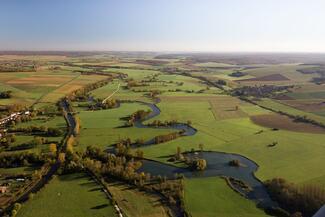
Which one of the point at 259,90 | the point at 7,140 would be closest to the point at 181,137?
the point at 7,140

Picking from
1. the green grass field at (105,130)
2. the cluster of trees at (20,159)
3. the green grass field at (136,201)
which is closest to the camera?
the green grass field at (136,201)

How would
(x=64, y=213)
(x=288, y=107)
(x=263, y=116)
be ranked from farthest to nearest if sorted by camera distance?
(x=288, y=107)
(x=263, y=116)
(x=64, y=213)

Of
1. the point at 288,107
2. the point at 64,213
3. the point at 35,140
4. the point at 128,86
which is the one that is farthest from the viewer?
the point at 128,86

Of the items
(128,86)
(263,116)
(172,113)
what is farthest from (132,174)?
(128,86)

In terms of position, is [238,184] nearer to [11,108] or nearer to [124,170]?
[124,170]

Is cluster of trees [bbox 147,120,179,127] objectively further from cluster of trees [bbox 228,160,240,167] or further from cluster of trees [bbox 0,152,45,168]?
cluster of trees [bbox 0,152,45,168]

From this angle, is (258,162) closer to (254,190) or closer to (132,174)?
(254,190)

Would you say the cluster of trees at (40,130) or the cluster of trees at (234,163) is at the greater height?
the cluster of trees at (40,130)

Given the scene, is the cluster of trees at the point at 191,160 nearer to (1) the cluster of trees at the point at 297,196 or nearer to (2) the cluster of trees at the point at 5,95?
(1) the cluster of trees at the point at 297,196

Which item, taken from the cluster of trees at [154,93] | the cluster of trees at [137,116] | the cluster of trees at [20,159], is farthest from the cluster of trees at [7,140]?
the cluster of trees at [154,93]
